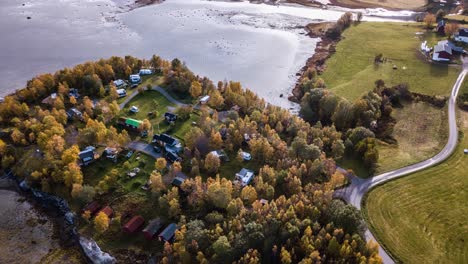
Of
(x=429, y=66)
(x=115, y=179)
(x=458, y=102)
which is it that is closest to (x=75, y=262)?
(x=115, y=179)

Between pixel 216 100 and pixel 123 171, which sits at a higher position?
pixel 216 100

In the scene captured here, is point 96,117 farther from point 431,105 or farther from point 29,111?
point 431,105

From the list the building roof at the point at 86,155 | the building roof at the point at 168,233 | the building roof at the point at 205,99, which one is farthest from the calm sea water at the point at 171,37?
the building roof at the point at 168,233

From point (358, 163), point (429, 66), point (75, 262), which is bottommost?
point (75, 262)

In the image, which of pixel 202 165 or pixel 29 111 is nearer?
pixel 202 165

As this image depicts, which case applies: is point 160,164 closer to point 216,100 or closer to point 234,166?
point 234,166

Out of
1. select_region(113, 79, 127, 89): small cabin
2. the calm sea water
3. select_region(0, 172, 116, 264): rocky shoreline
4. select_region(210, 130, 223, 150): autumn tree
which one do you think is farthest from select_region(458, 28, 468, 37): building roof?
select_region(0, 172, 116, 264): rocky shoreline

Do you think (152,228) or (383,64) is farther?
(383,64)

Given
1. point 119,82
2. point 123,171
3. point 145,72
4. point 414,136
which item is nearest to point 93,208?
point 123,171
